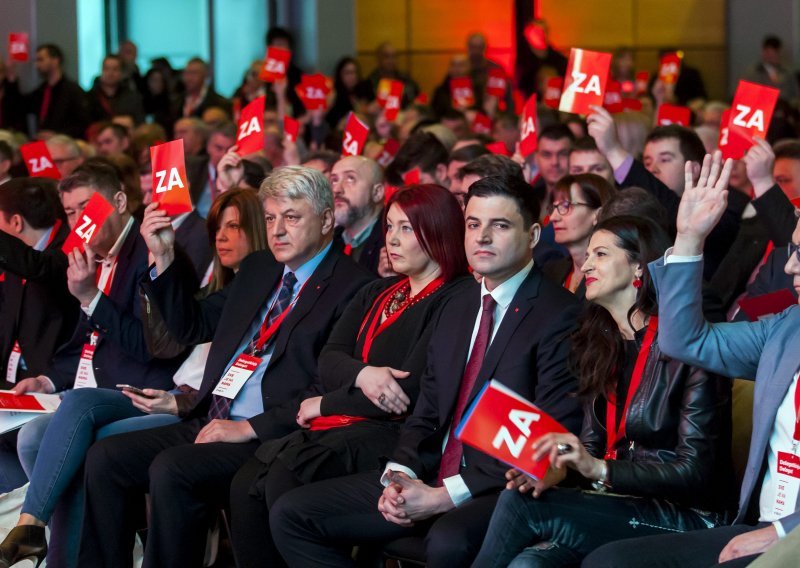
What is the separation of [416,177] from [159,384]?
2093 mm

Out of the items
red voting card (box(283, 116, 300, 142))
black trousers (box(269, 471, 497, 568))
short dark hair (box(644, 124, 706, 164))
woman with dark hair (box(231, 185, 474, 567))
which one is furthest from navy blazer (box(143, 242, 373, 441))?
red voting card (box(283, 116, 300, 142))

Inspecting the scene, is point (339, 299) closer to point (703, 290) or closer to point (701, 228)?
point (703, 290)

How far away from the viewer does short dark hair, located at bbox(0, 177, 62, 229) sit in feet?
19.6

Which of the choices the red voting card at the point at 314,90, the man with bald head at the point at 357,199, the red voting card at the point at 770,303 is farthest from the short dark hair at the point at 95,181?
the red voting card at the point at 314,90

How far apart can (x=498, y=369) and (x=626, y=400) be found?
1.45 ft

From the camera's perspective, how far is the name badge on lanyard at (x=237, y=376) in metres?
4.67

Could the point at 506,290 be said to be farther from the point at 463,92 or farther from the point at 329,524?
the point at 463,92

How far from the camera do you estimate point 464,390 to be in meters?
3.92

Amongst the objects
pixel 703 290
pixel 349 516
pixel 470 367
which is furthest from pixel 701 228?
pixel 349 516

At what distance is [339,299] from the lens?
15.5ft

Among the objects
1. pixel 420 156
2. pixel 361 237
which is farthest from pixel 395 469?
pixel 420 156

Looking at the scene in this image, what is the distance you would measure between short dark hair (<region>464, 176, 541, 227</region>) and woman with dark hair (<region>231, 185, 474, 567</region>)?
13.1 inches

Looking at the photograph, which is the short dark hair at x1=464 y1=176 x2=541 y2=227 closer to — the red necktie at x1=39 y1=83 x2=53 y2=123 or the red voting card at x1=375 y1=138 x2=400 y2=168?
the red voting card at x1=375 y1=138 x2=400 y2=168

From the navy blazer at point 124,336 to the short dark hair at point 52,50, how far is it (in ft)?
20.2
